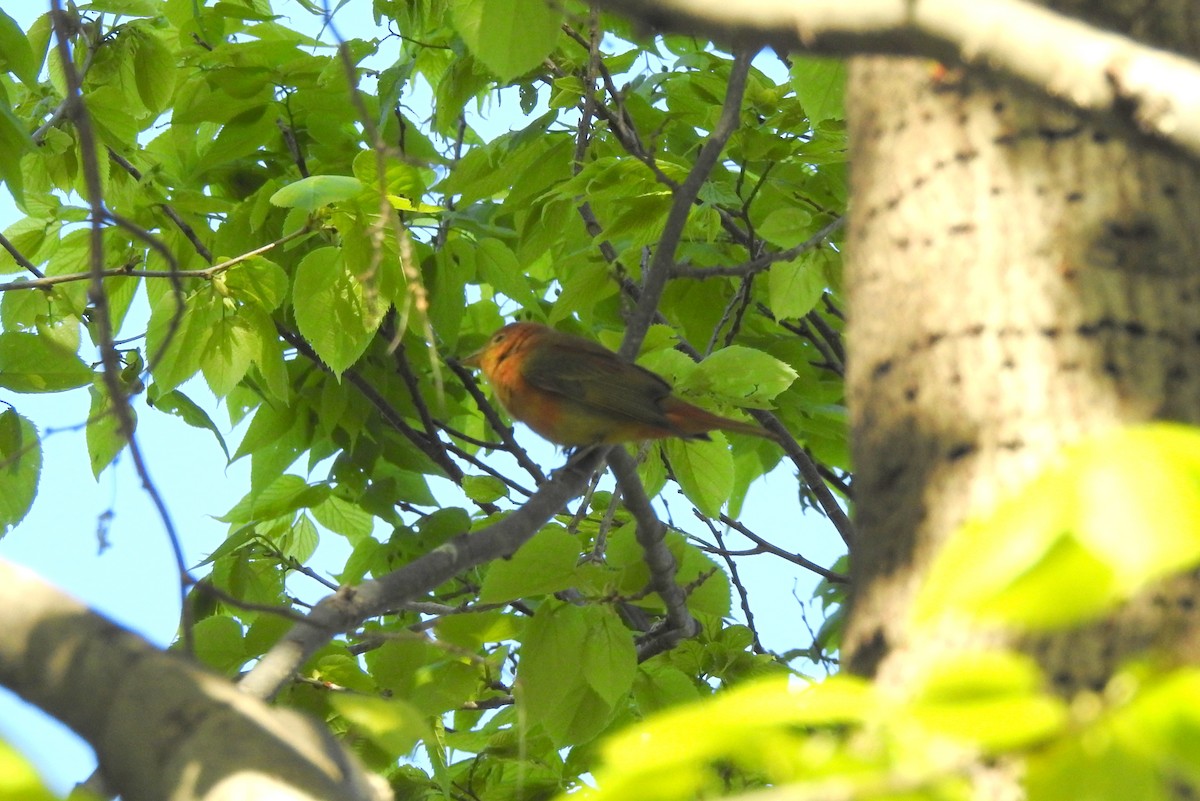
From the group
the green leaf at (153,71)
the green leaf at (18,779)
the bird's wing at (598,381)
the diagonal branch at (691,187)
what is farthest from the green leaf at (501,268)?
the green leaf at (18,779)

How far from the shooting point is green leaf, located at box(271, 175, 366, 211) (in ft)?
11.5

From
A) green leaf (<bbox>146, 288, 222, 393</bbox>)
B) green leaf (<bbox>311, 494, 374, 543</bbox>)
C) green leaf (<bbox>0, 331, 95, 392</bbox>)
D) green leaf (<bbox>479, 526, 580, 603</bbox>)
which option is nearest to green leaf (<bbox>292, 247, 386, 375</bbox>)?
green leaf (<bbox>146, 288, 222, 393</bbox>)

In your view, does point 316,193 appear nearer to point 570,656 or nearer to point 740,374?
point 740,374

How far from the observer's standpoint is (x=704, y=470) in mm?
4230

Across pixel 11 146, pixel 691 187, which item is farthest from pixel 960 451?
pixel 11 146

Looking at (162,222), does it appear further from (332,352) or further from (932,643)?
(932,643)

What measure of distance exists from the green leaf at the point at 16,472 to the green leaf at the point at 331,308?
92cm

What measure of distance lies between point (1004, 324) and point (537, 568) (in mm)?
1636

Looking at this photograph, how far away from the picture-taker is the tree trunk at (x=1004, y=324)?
146 cm

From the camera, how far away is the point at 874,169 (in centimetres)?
Answer: 177

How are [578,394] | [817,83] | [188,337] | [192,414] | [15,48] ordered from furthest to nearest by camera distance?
Answer: [578,394] → [192,414] → [188,337] → [15,48] → [817,83]

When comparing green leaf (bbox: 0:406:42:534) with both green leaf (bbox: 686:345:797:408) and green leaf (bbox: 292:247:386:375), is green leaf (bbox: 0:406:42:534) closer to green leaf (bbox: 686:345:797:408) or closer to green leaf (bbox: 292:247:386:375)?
green leaf (bbox: 292:247:386:375)

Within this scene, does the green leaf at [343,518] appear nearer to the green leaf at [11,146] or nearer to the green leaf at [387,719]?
the green leaf at [11,146]

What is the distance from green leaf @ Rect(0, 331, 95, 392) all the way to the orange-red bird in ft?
5.38
